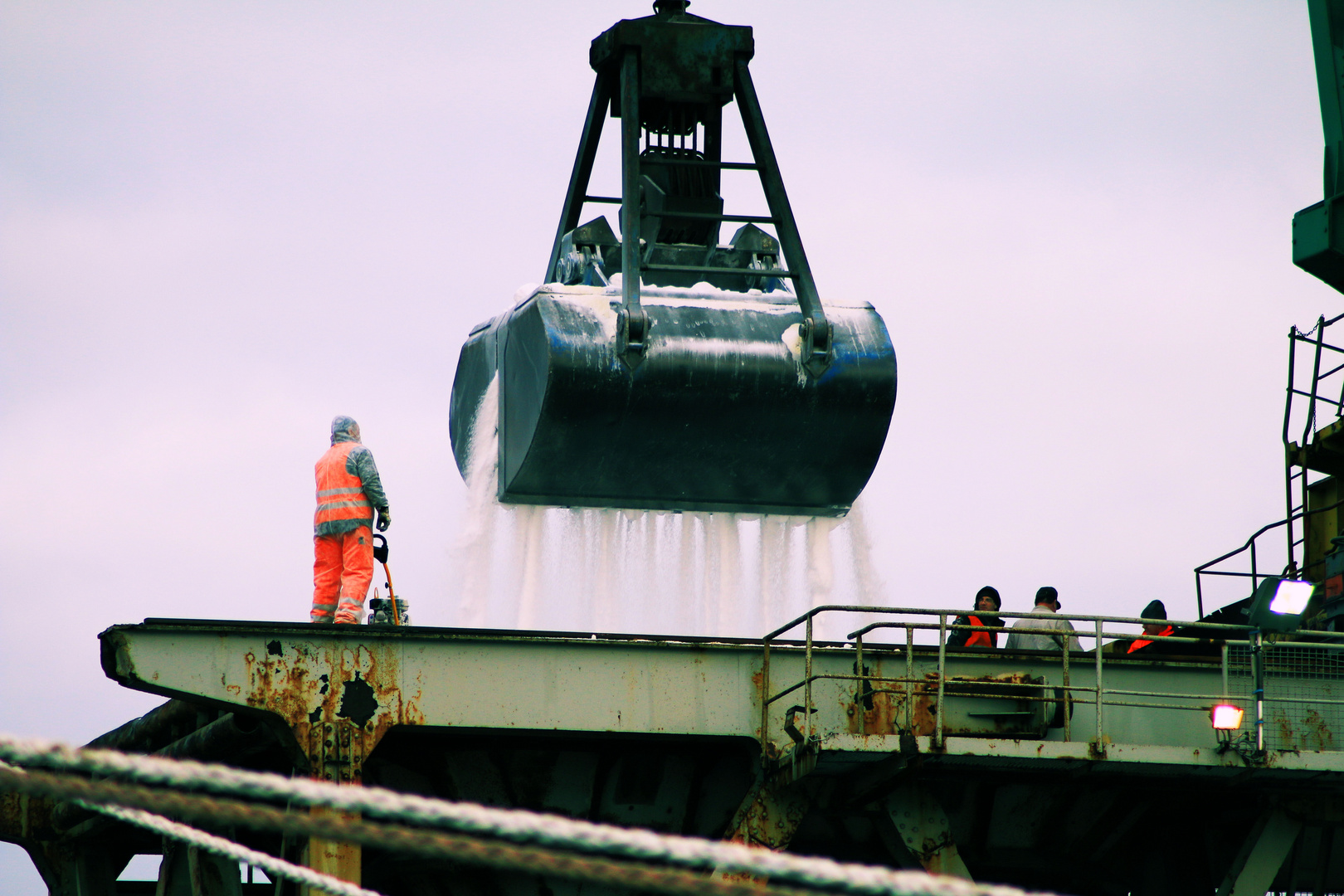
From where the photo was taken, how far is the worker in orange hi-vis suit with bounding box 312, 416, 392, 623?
13.3 meters

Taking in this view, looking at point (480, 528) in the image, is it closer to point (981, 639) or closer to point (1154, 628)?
point (981, 639)

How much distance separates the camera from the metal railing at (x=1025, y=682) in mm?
11547

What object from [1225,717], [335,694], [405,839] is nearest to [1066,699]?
[1225,717]

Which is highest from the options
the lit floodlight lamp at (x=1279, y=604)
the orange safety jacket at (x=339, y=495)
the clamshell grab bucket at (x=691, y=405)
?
the clamshell grab bucket at (x=691, y=405)

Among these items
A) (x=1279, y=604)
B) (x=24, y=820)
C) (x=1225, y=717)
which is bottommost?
(x=24, y=820)

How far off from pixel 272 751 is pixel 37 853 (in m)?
4.47

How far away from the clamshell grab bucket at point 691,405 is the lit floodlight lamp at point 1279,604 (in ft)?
15.2

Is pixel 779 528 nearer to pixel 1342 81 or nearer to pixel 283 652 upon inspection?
pixel 283 652

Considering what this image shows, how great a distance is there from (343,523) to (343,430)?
0.86 m

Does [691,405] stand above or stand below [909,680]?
above

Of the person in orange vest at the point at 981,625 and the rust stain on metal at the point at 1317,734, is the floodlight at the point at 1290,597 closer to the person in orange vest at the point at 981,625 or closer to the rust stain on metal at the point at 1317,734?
the rust stain on metal at the point at 1317,734

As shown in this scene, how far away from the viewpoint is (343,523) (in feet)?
43.8

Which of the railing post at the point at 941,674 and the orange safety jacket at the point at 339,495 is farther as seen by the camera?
the orange safety jacket at the point at 339,495

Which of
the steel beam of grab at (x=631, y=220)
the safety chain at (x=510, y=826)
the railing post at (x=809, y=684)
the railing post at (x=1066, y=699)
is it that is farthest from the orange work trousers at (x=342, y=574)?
the safety chain at (x=510, y=826)
